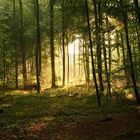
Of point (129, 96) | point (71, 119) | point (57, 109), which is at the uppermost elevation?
point (129, 96)

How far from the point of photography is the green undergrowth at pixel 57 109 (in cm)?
1798

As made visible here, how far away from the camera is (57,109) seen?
21.1 meters

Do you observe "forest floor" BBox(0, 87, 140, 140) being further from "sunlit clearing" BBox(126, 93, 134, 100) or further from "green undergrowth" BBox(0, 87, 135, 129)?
"sunlit clearing" BBox(126, 93, 134, 100)

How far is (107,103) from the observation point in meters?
21.7

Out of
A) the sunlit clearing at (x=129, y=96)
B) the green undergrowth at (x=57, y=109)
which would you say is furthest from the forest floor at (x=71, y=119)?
the sunlit clearing at (x=129, y=96)

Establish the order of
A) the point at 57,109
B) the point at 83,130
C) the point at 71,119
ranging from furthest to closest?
the point at 57,109 < the point at 71,119 < the point at 83,130

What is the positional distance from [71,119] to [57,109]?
350 cm

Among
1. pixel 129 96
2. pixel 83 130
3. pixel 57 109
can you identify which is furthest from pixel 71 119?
pixel 129 96

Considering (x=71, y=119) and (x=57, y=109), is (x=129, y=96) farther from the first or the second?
(x=71, y=119)

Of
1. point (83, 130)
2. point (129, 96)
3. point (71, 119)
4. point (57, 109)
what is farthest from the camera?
point (129, 96)

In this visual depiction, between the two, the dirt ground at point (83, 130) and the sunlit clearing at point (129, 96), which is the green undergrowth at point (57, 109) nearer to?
the sunlit clearing at point (129, 96)

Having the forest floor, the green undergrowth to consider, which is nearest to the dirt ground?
the forest floor

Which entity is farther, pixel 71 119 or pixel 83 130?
pixel 71 119

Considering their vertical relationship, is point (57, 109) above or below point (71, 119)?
above
